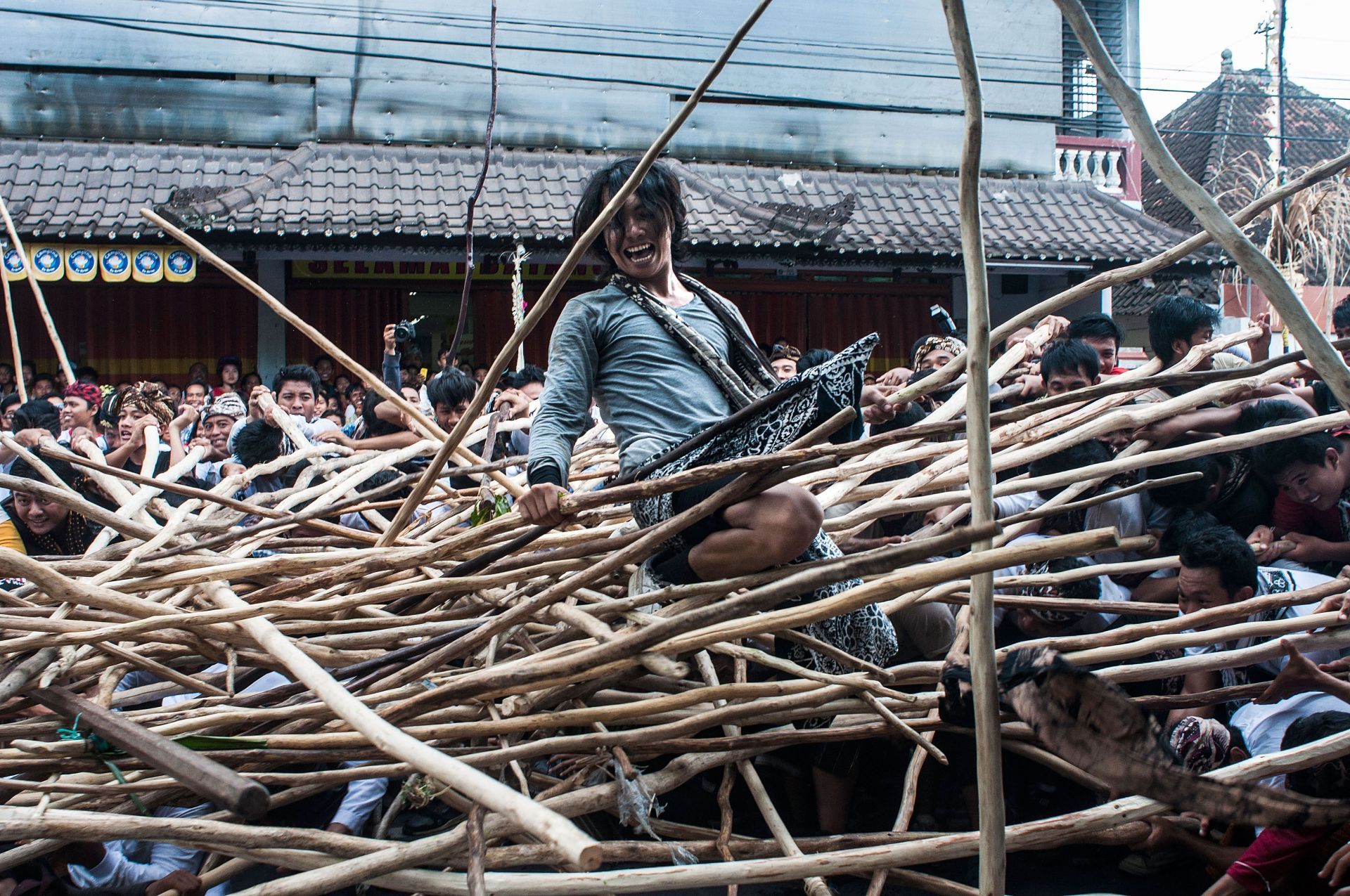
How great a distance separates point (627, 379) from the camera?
2.39 metres

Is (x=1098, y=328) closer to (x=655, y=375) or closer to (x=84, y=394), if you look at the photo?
(x=655, y=375)

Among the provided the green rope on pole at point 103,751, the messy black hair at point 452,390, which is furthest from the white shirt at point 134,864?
the messy black hair at point 452,390

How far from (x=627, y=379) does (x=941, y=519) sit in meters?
1.01

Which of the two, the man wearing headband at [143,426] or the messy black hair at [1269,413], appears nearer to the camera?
the messy black hair at [1269,413]

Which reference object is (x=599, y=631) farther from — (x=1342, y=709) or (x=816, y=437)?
(x=1342, y=709)

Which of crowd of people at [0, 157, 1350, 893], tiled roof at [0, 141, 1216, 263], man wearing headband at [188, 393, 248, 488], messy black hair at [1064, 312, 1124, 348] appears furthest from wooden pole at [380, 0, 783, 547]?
tiled roof at [0, 141, 1216, 263]

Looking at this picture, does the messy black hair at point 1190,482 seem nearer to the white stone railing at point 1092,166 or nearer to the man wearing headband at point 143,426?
the man wearing headband at point 143,426

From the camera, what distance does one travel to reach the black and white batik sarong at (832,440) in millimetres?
1926

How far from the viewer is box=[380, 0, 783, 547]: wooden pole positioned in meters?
1.52

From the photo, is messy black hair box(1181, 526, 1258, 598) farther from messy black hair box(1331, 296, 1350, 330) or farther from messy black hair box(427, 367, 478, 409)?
messy black hair box(427, 367, 478, 409)

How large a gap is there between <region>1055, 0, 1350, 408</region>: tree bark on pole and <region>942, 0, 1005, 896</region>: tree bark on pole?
14 cm

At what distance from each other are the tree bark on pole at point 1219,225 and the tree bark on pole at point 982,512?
5.4 inches

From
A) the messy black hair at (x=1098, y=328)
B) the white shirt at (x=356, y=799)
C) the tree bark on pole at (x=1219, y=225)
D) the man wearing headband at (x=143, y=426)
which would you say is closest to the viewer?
the tree bark on pole at (x=1219, y=225)

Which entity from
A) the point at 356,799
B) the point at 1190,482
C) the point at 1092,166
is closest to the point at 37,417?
the point at 356,799
